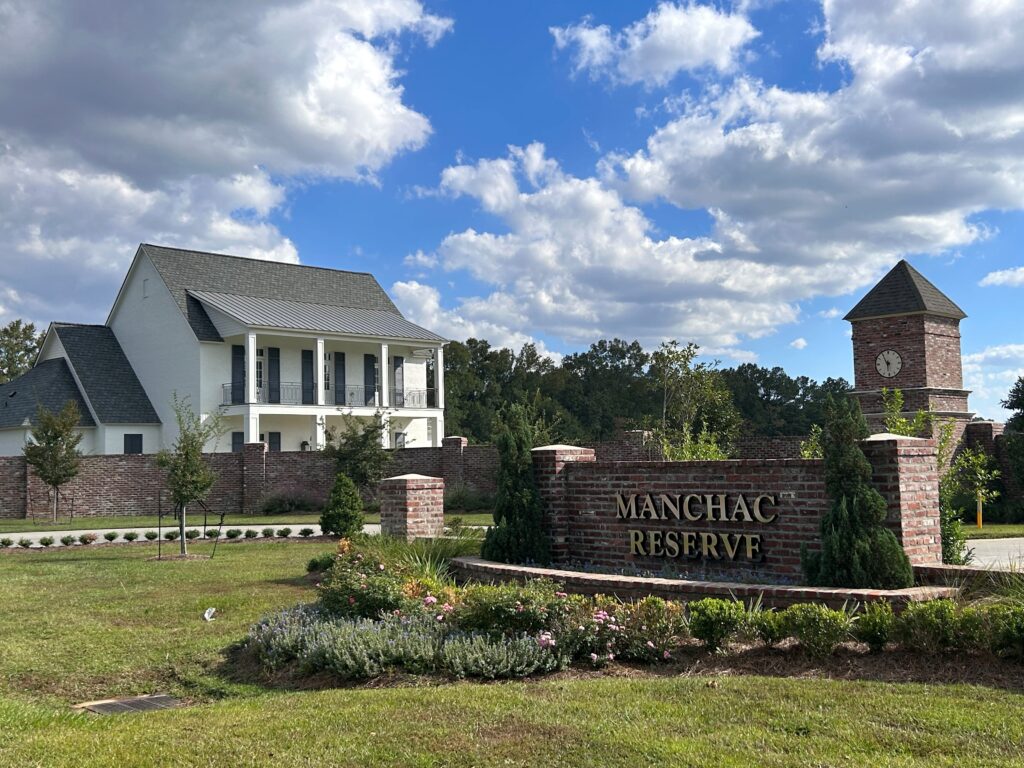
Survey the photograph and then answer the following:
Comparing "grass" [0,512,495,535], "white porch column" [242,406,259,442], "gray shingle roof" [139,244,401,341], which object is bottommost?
"grass" [0,512,495,535]

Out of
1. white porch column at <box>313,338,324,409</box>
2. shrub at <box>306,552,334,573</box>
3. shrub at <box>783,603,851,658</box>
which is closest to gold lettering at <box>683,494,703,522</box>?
shrub at <box>783,603,851,658</box>

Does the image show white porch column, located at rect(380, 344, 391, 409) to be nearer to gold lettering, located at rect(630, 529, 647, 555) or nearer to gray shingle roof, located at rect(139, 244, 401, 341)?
gray shingle roof, located at rect(139, 244, 401, 341)

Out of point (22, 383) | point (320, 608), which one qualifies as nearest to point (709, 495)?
point (320, 608)

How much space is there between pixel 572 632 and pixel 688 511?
9.08 ft

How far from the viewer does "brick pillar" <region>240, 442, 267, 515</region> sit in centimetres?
3108

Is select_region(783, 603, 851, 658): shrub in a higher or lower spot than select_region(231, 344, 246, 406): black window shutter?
lower

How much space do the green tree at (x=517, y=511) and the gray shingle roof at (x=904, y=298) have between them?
793 inches

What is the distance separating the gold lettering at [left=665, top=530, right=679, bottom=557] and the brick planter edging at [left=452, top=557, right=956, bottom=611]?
62 cm

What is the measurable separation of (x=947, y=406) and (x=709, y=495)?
2055cm

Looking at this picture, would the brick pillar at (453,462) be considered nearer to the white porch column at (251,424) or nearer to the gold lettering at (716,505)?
the white porch column at (251,424)

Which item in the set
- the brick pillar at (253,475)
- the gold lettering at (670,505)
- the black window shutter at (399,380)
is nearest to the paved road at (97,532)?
the brick pillar at (253,475)

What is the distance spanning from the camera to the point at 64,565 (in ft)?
51.5

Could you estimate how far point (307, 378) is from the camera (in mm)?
39531

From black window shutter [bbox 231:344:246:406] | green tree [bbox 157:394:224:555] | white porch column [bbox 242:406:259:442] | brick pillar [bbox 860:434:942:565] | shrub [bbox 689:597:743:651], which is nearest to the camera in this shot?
shrub [bbox 689:597:743:651]
